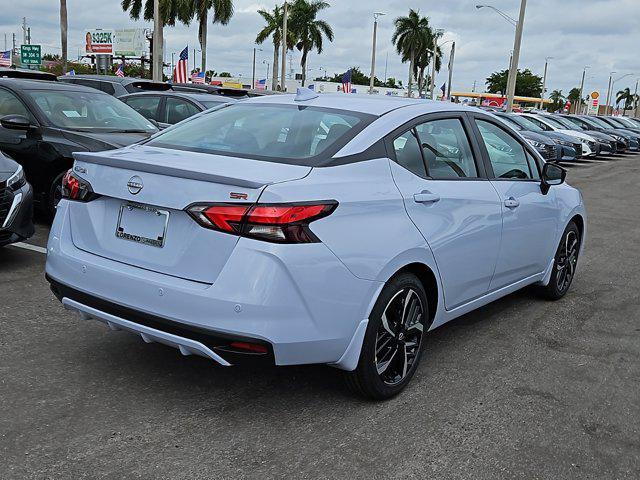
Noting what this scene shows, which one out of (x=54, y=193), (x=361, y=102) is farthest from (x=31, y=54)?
(x=361, y=102)

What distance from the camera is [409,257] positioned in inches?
145

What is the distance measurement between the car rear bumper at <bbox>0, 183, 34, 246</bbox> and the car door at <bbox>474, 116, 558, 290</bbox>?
3919mm

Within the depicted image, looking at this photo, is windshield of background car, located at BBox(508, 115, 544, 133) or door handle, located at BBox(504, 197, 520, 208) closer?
door handle, located at BBox(504, 197, 520, 208)

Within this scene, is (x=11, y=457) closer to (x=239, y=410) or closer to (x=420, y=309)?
(x=239, y=410)

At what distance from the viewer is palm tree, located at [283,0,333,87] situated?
6556 cm

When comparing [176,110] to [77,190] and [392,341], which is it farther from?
[392,341]

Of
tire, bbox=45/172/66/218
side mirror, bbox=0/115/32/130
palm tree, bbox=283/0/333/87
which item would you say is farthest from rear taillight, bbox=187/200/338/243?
palm tree, bbox=283/0/333/87

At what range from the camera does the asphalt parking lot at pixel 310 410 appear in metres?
3.13

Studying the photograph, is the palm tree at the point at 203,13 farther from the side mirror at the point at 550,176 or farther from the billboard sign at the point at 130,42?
the side mirror at the point at 550,176

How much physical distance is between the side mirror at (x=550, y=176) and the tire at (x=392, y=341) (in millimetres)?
1938

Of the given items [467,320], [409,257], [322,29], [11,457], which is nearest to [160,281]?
[11,457]

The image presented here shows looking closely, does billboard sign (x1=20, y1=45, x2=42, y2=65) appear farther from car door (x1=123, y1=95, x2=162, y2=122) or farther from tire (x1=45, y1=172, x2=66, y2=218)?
tire (x1=45, y1=172, x2=66, y2=218)

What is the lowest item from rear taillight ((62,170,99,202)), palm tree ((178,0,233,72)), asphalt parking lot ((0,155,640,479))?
asphalt parking lot ((0,155,640,479))

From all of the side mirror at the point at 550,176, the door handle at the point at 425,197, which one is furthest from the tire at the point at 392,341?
the side mirror at the point at 550,176
